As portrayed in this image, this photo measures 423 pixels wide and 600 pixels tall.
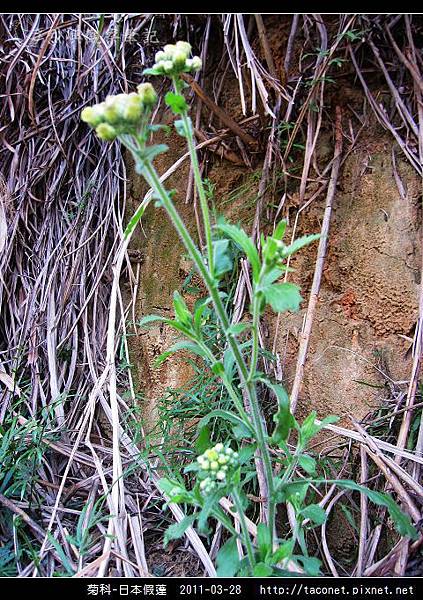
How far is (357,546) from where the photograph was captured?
3.97ft

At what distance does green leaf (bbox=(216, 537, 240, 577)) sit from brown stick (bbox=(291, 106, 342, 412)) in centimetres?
43

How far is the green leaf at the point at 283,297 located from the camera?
2.51ft

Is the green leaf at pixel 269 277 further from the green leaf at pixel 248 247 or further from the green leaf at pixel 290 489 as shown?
the green leaf at pixel 290 489

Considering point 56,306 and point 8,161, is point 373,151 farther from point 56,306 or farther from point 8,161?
point 8,161

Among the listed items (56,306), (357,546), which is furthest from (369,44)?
(357,546)

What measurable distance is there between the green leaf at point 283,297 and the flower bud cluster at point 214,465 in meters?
0.28

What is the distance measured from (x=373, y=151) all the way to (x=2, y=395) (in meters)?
1.28

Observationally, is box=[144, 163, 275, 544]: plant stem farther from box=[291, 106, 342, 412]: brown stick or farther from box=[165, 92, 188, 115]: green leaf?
box=[291, 106, 342, 412]: brown stick

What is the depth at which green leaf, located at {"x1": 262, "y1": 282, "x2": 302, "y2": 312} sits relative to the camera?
0.77 meters

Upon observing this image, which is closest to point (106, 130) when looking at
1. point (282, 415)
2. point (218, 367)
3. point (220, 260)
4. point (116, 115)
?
point (116, 115)

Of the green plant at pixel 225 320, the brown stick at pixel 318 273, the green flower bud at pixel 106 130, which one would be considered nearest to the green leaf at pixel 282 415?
the green plant at pixel 225 320

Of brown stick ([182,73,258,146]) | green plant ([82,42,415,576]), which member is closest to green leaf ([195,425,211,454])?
green plant ([82,42,415,576])

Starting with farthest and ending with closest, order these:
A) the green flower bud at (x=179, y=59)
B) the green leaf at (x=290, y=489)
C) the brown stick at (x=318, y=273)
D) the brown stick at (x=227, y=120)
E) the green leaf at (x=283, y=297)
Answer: the brown stick at (x=227, y=120) < the brown stick at (x=318, y=273) < the green leaf at (x=290, y=489) < the green flower bud at (x=179, y=59) < the green leaf at (x=283, y=297)

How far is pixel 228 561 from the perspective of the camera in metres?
0.97
